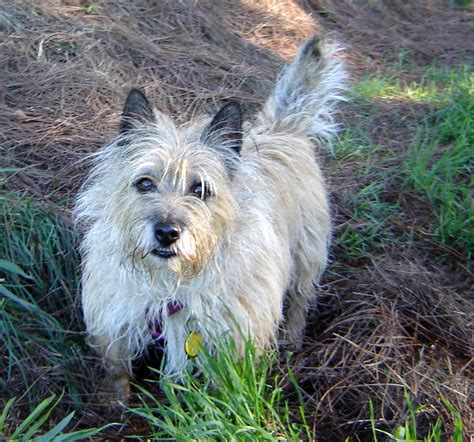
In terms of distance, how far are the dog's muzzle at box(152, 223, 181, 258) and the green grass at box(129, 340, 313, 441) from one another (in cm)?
47

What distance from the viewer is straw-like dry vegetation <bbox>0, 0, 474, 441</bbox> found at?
320 centimetres

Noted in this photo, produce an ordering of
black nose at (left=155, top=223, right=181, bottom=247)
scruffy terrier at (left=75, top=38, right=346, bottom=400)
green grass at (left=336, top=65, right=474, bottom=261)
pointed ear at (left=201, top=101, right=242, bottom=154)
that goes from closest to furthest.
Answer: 1. black nose at (left=155, top=223, right=181, bottom=247)
2. scruffy terrier at (left=75, top=38, right=346, bottom=400)
3. pointed ear at (left=201, top=101, right=242, bottom=154)
4. green grass at (left=336, top=65, right=474, bottom=261)

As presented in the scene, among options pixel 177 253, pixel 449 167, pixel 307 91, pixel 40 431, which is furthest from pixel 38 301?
pixel 449 167

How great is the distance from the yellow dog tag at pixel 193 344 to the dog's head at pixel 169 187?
11.5 inches

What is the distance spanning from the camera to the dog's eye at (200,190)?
2.95 metres

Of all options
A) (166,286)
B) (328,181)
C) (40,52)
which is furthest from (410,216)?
(40,52)

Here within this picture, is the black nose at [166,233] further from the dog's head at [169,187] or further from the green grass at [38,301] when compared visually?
the green grass at [38,301]

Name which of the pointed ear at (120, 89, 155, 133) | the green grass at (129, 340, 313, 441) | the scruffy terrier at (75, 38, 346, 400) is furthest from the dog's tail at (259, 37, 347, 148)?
the green grass at (129, 340, 313, 441)

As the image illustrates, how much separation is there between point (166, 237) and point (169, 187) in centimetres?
30

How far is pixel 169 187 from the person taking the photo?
2.94 meters

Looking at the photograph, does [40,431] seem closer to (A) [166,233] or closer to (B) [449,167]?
(A) [166,233]

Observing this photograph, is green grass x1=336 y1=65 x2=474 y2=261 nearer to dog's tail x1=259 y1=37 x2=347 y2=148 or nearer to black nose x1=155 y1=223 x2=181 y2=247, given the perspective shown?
dog's tail x1=259 y1=37 x2=347 y2=148

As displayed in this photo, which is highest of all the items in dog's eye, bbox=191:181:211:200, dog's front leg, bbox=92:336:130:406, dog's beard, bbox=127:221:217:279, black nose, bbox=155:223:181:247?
dog's eye, bbox=191:181:211:200

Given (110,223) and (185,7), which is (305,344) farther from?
(185,7)
